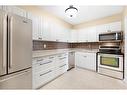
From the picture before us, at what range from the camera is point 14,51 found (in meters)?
1.45

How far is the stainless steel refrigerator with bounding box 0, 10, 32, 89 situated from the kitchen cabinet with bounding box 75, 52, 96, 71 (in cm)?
289

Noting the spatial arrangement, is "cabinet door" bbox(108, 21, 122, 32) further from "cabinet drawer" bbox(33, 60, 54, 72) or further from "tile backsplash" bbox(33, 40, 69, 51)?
"cabinet drawer" bbox(33, 60, 54, 72)

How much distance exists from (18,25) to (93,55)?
3216 millimetres

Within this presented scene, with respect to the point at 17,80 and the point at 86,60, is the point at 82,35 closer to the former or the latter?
the point at 86,60

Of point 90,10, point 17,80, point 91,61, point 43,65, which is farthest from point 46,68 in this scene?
point 90,10

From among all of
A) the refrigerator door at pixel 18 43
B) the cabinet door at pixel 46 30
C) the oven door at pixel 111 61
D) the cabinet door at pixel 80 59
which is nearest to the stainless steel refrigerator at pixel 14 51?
the refrigerator door at pixel 18 43

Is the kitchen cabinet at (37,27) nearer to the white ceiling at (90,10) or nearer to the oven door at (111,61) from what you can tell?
the white ceiling at (90,10)

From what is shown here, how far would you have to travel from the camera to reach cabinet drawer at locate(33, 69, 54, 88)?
2186 mm

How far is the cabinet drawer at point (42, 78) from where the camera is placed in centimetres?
219

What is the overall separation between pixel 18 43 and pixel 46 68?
→ 1271 mm

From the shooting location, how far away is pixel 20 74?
160 centimetres
